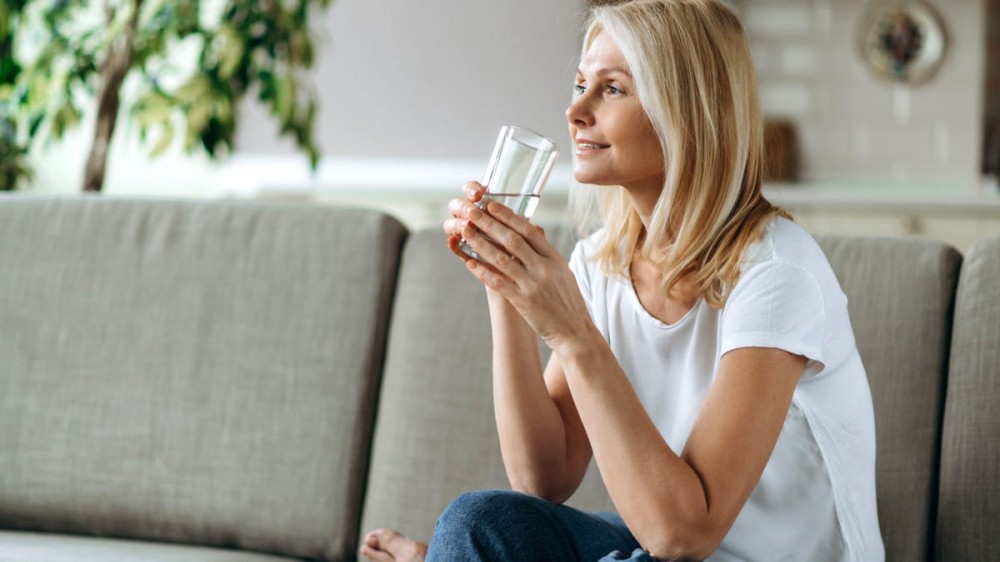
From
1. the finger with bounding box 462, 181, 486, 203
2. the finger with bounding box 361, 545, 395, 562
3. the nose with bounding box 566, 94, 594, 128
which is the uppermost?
the nose with bounding box 566, 94, 594, 128

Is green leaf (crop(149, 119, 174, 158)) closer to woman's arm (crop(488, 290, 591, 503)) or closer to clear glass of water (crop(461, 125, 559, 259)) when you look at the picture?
woman's arm (crop(488, 290, 591, 503))

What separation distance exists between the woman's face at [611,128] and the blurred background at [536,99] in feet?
10.5

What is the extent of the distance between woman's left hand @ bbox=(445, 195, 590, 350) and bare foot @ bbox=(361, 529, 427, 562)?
47 centimetres

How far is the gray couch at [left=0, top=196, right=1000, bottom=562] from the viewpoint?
1.78 meters

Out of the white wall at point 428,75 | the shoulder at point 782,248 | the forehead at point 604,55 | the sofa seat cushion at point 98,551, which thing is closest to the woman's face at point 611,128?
the forehead at point 604,55

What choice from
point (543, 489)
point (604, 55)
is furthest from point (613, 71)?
point (543, 489)

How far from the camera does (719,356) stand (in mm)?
1353

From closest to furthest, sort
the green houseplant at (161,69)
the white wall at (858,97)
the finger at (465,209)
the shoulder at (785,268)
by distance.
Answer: the finger at (465,209) < the shoulder at (785,268) < the green houseplant at (161,69) < the white wall at (858,97)

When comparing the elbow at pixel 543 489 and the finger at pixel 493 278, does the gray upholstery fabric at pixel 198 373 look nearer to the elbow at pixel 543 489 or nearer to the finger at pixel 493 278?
the elbow at pixel 543 489

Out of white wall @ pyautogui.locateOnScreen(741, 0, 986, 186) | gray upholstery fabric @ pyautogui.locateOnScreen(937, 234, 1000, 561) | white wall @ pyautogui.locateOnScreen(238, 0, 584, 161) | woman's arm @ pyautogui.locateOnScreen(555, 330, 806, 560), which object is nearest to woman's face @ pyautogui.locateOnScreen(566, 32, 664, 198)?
woman's arm @ pyautogui.locateOnScreen(555, 330, 806, 560)

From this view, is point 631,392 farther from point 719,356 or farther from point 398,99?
point 398,99

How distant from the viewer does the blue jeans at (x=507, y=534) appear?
1259 millimetres

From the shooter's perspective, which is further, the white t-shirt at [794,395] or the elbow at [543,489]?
the elbow at [543,489]

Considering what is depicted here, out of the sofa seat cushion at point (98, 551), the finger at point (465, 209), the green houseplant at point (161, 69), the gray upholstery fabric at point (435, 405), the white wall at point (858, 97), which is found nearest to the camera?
the finger at point (465, 209)
